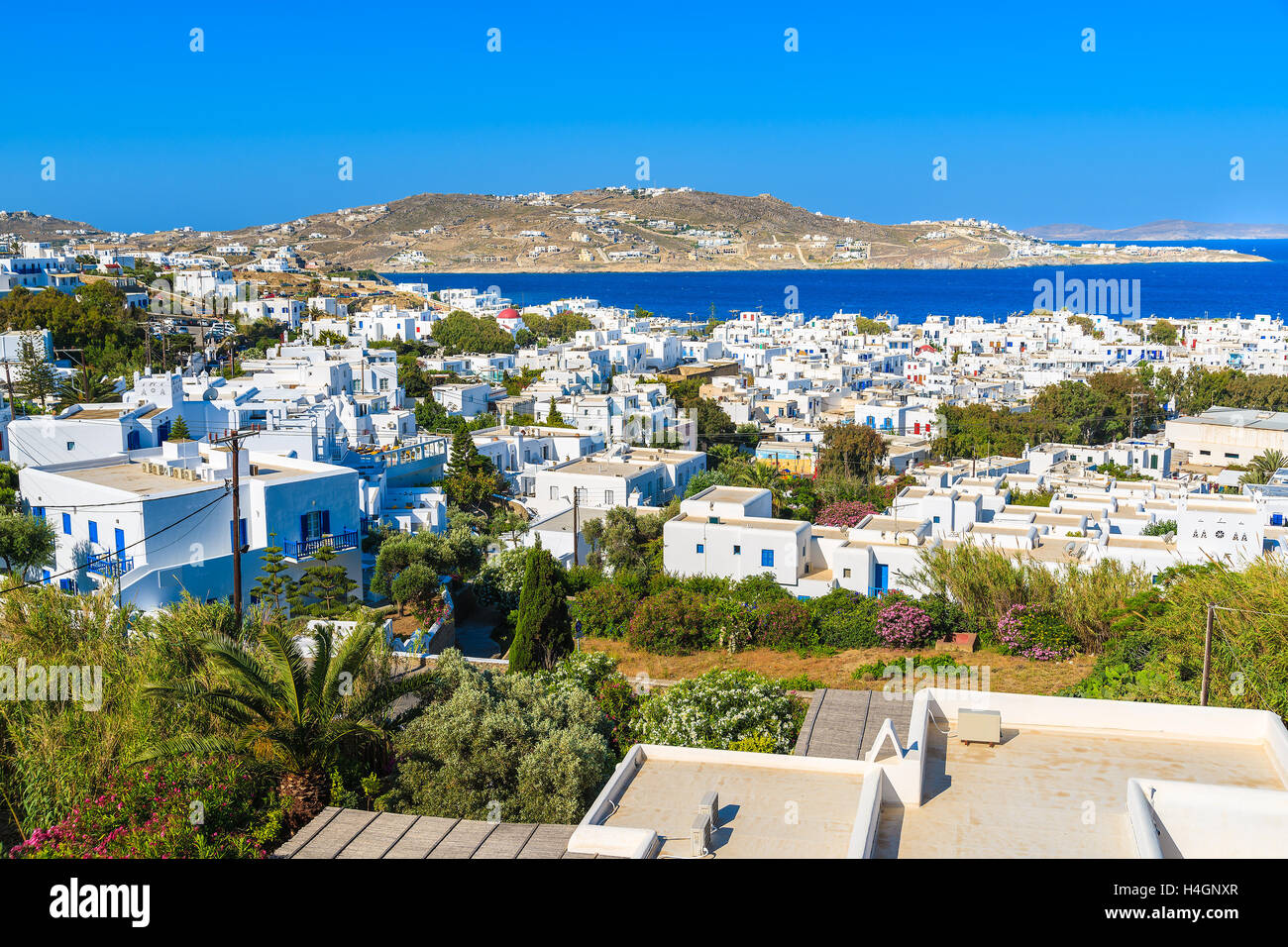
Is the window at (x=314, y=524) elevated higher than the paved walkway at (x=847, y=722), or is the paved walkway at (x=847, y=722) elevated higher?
the window at (x=314, y=524)

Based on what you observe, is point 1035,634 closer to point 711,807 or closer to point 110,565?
point 711,807

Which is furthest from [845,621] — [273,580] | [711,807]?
[711,807]

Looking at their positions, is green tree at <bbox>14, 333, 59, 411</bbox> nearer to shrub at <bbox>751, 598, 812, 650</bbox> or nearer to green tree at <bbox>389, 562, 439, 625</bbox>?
green tree at <bbox>389, 562, 439, 625</bbox>

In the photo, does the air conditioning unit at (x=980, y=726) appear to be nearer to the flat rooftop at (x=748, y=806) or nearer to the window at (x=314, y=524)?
the flat rooftop at (x=748, y=806)

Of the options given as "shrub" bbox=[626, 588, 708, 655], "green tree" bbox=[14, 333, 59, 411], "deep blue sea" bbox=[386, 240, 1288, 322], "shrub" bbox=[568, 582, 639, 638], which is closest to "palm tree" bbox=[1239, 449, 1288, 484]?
"shrub" bbox=[626, 588, 708, 655]

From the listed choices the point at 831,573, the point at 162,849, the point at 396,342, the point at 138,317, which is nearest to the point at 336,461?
the point at 831,573

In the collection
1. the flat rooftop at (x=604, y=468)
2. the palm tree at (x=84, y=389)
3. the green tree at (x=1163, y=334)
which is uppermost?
the green tree at (x=1163, y=334)

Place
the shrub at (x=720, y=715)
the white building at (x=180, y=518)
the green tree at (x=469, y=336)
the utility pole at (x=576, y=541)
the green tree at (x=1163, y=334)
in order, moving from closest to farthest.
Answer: the shrub at (x=720, y=715) < the white building at (x=180, y=518) < the utility pole at (x=576, y=541) < the green tree at (x=469, y=336) < the green tree at (x=1163, y=334)

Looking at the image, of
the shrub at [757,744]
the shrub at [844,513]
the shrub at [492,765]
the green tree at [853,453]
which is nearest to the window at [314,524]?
the shrub at [492,765]
